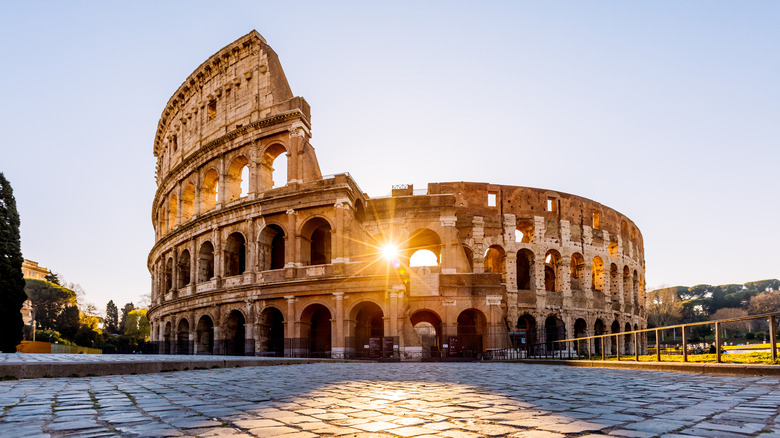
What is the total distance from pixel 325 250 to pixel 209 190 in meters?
7.64

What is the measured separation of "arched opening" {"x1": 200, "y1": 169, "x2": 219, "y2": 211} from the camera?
28.4m

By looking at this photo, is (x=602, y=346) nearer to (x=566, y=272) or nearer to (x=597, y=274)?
(x=566, y=272)

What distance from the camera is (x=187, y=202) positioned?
3066 centimetres

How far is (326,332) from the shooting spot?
2573 centimetres

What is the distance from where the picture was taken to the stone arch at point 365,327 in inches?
896

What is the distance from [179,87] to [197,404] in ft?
103

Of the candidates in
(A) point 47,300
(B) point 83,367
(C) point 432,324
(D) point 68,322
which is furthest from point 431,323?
(A) point 47,300

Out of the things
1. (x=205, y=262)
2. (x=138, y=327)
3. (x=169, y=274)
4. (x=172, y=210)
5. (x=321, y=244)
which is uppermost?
(x=172, y=210)

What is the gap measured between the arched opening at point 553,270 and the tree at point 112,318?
62.8m

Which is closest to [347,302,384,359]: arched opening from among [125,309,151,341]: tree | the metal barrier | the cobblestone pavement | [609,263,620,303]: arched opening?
the metal barrier

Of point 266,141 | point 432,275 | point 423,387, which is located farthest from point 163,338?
point 423,387

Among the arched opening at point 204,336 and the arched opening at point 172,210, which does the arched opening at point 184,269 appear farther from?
the arched opening at point 172,210

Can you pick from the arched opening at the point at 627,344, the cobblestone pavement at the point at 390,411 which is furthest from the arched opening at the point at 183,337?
the arched opening at the point at 627,344

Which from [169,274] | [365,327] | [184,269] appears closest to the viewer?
[365,327]
